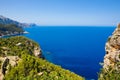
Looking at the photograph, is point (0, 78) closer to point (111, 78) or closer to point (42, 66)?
point (42, 66)

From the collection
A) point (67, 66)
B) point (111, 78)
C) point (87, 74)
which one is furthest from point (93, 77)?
point (111, 78)

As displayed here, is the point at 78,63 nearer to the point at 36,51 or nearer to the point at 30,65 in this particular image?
the point at 36,51

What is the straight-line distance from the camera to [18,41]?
416ft

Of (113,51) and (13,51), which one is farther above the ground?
(113,51)

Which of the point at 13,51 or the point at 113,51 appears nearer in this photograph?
the point at 113,51

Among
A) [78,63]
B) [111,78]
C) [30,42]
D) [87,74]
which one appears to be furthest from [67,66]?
[111,78]

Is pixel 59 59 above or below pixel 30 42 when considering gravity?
below

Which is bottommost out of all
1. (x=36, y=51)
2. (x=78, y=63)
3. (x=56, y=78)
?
(x=78, y=63)

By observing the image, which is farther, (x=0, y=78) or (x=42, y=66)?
(x=42, y=66)

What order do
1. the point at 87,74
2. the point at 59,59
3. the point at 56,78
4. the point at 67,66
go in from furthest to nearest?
the point at 59,59
the point at 67,66
the point at 87,74
the point at 56,78

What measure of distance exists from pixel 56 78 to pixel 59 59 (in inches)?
5391

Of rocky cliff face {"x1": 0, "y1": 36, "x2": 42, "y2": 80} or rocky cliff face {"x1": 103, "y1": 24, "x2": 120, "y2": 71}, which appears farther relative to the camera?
rocky cliff face {"x1": 103, "y1": 24, "x2": 120, "y2": 71}

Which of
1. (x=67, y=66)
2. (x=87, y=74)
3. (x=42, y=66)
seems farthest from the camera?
(x=67, y=66)

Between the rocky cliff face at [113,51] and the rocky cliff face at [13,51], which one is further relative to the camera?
the rocky cliff face at [113,51]
